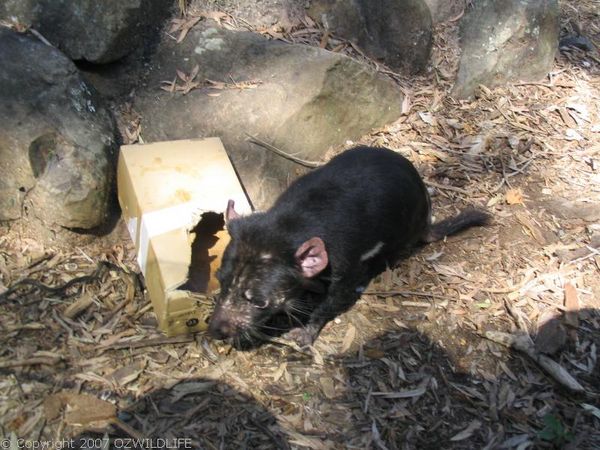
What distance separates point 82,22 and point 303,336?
101 inches

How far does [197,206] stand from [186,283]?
45 centimetres

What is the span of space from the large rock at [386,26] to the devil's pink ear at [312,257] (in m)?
2.62

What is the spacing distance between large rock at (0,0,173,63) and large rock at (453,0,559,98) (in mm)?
2772

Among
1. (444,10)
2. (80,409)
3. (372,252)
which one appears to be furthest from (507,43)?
(80,409)

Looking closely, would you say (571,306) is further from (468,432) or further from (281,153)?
(281,153)

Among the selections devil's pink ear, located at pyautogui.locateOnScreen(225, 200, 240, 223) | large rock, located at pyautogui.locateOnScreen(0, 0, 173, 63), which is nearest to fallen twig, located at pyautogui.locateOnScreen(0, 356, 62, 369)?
devil's pink ear, located at pyautogui.locateOnScreen(225, 200, 240, 223)

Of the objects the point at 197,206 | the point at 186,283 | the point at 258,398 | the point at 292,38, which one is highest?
the point at 292,38

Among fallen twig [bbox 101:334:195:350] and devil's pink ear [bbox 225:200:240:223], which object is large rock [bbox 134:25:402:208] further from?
fallen twig [bbox 101:334:195:350]

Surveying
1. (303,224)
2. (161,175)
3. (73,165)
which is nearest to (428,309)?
(303,224)

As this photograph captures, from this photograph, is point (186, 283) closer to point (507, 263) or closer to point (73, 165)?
point (73, 165)

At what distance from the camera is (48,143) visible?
3229 mm

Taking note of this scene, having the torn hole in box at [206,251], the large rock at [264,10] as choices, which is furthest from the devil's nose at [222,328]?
the large rock at [264,10]

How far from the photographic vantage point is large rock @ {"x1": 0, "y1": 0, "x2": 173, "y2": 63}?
3.63 m

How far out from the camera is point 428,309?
3.31 meters
